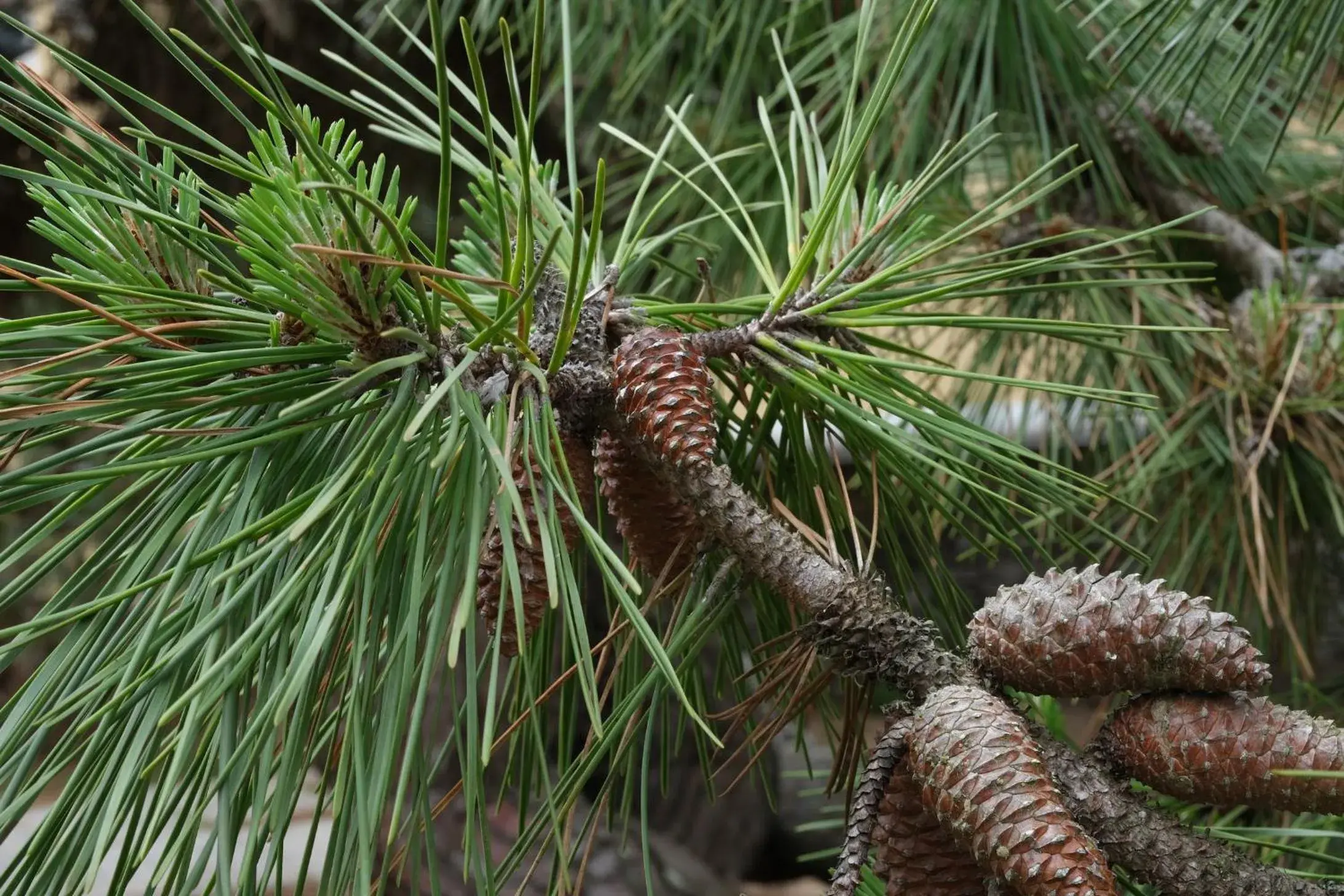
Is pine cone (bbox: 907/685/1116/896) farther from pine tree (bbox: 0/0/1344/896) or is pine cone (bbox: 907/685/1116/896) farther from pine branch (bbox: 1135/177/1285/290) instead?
pine branch (bbox: 1135/177/1285/290)

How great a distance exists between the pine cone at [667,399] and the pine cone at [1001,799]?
0.08 metres

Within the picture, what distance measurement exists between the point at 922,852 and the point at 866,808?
23 millimetres

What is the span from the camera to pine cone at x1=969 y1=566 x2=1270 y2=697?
0.80 feet

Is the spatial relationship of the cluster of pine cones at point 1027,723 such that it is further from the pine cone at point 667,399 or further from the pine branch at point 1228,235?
the pine branch at point 1228,235

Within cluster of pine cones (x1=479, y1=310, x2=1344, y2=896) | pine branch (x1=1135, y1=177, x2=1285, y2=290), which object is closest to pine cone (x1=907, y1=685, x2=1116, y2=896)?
cluster of pine cones (x1=479, y1=310, x2=1344, y2=896)

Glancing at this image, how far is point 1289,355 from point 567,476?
505 mm

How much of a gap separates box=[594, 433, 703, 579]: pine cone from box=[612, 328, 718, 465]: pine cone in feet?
0.08

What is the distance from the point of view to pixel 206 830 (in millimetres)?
1042

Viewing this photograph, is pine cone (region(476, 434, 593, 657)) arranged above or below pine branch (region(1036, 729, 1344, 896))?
above

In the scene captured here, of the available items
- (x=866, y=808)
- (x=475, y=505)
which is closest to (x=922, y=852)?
(x=866, y=808)

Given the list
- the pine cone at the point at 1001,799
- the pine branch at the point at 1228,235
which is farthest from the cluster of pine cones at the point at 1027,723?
the pine branch at the point at 1228,235

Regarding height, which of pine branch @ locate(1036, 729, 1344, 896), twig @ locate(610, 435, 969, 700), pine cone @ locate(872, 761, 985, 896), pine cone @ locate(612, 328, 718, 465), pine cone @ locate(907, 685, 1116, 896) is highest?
pine cone @ locate(612, 328, 718, 465)

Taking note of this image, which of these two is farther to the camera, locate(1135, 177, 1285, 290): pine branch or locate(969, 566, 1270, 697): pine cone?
locate(1135, 177, 1285, 290): pine branch

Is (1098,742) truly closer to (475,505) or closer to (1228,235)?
(475,505)
